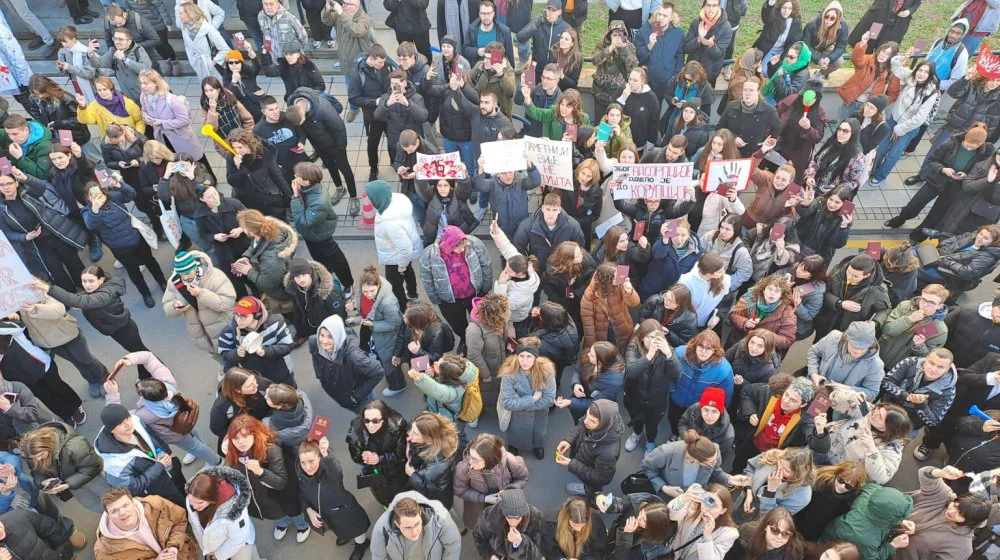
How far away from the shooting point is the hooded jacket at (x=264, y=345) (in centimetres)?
690

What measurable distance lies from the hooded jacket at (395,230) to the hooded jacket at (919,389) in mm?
4915

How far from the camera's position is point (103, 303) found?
7.30 metres

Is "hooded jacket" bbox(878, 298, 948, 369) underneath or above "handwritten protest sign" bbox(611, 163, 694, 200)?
underneath

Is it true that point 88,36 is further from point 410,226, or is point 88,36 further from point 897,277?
point 897,277

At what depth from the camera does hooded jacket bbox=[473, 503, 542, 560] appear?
555cm

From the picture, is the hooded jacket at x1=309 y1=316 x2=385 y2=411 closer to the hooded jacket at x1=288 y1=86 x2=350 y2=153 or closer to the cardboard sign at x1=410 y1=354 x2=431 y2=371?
the cardboard sign at x1=410 y1=354 x2=431 y2=371

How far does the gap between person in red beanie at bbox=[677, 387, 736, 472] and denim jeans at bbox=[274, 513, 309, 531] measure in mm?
3564

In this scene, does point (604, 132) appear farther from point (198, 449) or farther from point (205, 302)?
point (198, 449)

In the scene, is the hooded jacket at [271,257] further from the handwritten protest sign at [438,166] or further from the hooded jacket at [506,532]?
the hooded jacket at [506,532]

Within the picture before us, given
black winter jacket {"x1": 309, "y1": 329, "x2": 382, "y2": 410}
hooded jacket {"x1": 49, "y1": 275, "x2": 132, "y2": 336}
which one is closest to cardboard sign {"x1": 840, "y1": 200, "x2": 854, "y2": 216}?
black winter jacket {"x1": 309, "y1": 329, "x2": 382, "y2": 410}

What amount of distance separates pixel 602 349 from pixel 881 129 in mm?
5475

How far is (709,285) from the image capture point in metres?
7.20

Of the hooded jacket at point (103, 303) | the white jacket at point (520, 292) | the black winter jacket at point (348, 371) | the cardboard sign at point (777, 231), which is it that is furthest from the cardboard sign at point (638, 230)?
the hooded jacket at point (103, 303)

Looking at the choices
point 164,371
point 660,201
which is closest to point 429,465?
point 164,371
